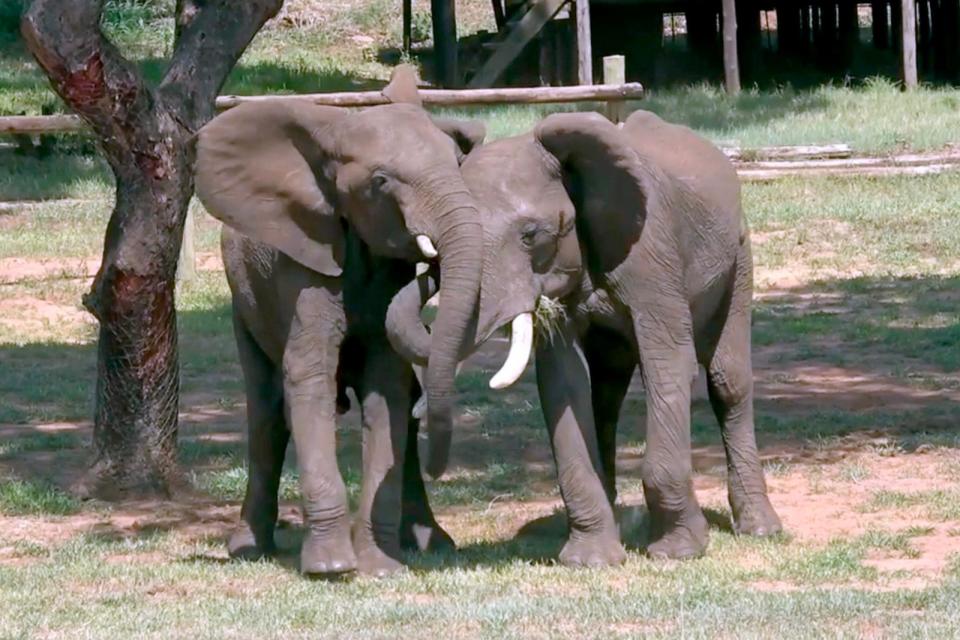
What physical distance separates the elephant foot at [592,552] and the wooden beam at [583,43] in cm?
1680

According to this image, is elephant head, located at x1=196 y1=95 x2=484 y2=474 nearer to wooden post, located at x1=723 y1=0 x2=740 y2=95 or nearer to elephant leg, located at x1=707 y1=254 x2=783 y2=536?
elephant leg, located at x1=707 y1=254 x2=783 y2=536

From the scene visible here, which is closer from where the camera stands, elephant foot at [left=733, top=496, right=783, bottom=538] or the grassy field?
the grassy field

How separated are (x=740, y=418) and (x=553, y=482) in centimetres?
161

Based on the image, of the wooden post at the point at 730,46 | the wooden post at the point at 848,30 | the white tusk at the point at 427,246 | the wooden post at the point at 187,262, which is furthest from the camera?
the wooden post at the point at 848,30

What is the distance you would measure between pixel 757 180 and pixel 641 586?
13.1 meters

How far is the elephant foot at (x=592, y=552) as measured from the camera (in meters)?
7.64

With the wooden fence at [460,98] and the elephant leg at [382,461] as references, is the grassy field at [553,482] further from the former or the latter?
the wooden fence at [460,98]

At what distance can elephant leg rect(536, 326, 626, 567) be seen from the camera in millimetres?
7656

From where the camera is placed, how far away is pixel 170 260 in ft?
31.2

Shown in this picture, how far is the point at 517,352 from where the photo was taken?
7160 millimetres

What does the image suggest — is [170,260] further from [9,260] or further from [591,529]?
[9,260]

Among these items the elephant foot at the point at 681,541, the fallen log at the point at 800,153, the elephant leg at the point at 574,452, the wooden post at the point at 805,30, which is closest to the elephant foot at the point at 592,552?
the elephant leg at the point at 574,452

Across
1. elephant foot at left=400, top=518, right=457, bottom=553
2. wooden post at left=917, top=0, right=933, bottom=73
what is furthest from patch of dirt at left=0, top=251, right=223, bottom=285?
wooden post at left=917, top=0, right=933, bottom=73

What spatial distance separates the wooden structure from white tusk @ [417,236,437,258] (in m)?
18.0
